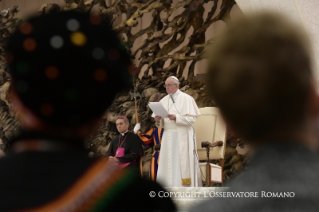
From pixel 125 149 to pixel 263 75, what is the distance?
7.90 metres

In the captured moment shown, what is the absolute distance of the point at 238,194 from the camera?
1000 millimetres

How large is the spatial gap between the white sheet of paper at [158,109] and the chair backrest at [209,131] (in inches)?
42.8

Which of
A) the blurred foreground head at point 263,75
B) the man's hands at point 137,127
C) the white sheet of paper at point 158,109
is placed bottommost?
the man's hands at point 137,127

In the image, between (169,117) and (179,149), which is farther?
(179,149)

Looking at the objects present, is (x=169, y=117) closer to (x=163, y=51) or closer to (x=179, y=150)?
(x=179, y=150)

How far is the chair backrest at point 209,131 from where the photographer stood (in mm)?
8445

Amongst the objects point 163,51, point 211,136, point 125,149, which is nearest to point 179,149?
point 211,136

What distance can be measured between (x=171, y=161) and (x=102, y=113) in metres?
7.29

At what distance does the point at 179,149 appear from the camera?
8.43 meters

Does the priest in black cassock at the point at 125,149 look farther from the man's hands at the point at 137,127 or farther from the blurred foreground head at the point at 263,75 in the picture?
the blurred foreground head at the point at 263,75

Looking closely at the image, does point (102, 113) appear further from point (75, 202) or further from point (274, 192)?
point (274, 192)

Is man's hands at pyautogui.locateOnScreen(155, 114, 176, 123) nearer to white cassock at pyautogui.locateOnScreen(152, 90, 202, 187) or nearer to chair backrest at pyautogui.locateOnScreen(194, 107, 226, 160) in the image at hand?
white cassock at pyautogui.locateOnScreen(152, 90, 202, 187)

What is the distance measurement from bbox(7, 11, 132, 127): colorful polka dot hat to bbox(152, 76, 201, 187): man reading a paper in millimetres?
6973

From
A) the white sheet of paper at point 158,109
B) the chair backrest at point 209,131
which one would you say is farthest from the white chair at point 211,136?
the white sheet of paper at point 158,109
